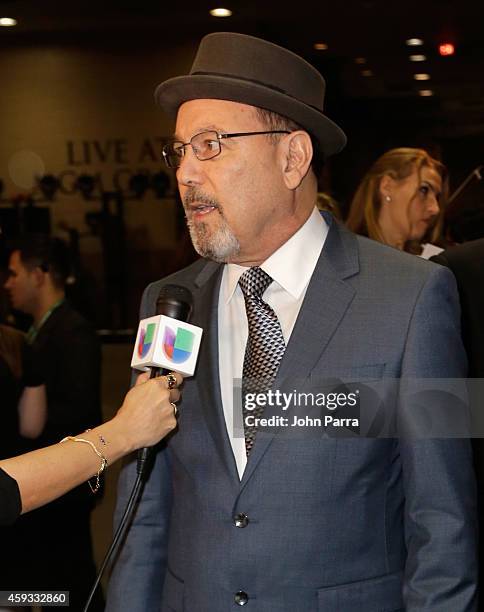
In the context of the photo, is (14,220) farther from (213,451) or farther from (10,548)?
(213,451)

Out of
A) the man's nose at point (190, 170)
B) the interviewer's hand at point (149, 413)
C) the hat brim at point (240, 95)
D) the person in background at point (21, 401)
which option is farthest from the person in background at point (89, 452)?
the person in background at point (21, 401)

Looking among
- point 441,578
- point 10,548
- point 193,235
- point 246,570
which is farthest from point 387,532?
point 10,548

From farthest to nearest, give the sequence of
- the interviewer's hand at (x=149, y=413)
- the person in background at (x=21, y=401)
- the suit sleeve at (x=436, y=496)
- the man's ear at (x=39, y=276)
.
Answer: the man's ear at (x=39, y=276), the person in background at (x=21, y=401), the interviewer's hand at (x=149, y=413), the suit sleeve at (x=436, y=496)

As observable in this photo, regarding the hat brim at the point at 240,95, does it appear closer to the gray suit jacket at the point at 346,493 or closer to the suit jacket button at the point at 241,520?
the gray suit jacket at the point at 346,493

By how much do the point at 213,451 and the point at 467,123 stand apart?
4020mm

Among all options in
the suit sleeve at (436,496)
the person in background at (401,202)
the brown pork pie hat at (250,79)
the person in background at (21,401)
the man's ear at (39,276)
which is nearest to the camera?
the suit sleeve at (436,496)

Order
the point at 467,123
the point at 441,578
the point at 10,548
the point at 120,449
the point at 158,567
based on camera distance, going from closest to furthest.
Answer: the point at 441,578, the point at 120,449, the point at 158,567, the point at 10,548, the point at 467,123

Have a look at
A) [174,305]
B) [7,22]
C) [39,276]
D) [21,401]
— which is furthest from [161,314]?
[7,22]

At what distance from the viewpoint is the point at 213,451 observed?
5.46ft

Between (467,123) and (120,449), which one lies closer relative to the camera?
(120,449)

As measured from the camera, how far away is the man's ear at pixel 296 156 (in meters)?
1.81

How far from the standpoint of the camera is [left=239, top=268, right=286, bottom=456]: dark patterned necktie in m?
1.67

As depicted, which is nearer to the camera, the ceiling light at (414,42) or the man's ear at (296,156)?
the man's ear at (296,156)

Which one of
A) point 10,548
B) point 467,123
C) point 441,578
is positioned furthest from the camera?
point 467,123
